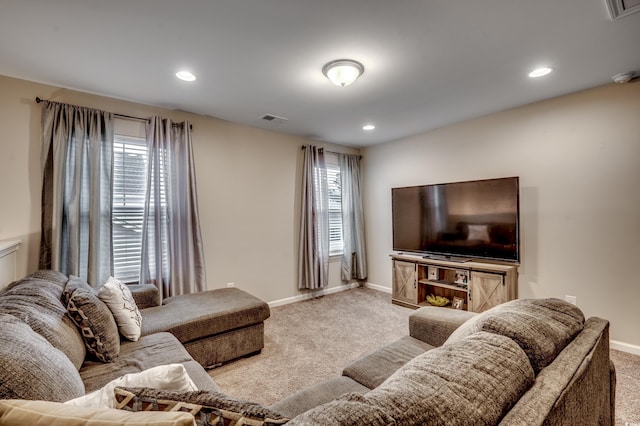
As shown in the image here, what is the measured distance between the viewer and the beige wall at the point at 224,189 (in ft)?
8.21

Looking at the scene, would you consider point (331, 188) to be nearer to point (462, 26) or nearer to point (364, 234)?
point (364, 234)

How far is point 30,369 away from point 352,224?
4.31 m

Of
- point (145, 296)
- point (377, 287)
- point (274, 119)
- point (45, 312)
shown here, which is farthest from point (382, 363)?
point (377, 287)

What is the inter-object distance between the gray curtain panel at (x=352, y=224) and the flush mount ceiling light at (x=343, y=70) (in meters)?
2.53

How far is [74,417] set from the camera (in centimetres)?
59

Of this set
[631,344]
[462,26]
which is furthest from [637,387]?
[462,26]

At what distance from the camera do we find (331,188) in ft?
15.9

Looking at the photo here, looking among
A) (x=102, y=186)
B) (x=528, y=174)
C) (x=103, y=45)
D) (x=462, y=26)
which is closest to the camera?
(x=462, y=26)

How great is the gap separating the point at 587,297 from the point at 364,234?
9.84 ft

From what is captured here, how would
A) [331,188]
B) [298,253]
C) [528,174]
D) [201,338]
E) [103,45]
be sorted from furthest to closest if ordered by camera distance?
1. [331,188]
2. [298,253]
3. [528,174]
4. [201,338]
5. [103,45]

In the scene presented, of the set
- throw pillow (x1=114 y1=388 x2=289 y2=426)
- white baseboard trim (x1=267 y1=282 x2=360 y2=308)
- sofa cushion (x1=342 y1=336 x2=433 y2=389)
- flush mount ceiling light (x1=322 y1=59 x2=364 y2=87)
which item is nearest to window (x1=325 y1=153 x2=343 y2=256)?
white baseboard trim (x1=267 y1=282 x2=360 y2=308)

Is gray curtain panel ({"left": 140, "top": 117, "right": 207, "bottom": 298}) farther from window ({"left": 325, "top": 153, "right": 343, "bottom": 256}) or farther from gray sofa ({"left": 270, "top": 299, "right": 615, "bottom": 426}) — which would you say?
gray sofa ({"left": 270, "top": 299, "right": 615, "bottom": 426})

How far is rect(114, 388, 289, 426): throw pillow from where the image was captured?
0.66m

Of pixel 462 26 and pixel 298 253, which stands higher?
pixel 462 26
